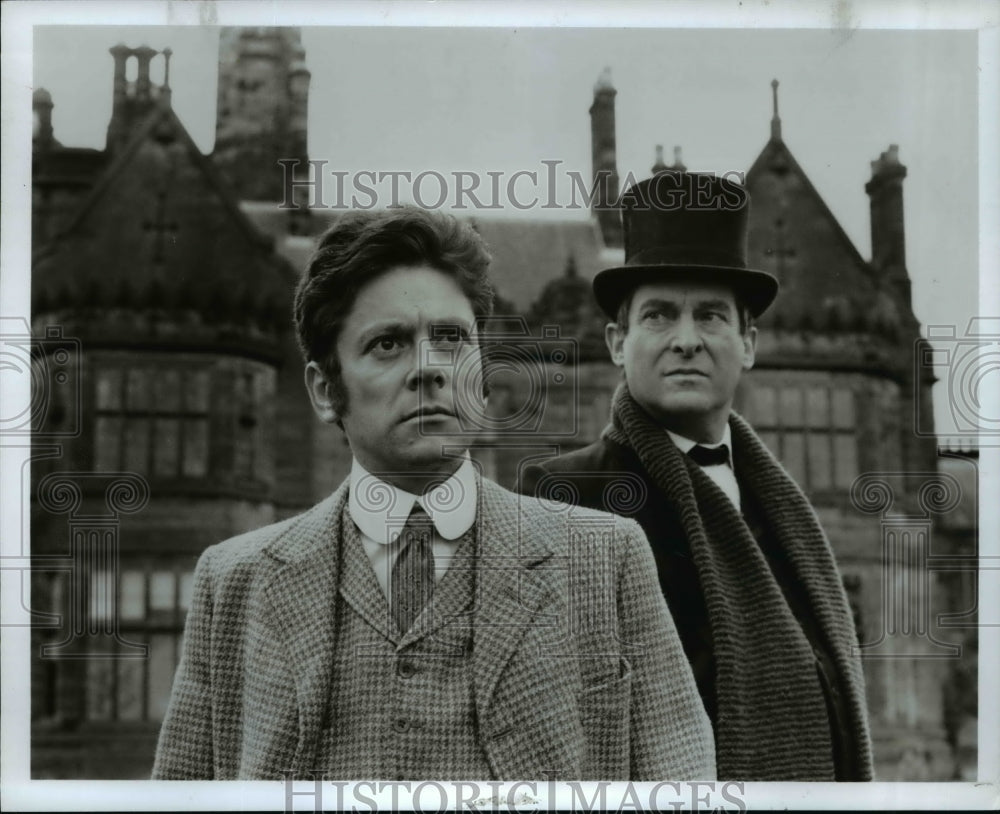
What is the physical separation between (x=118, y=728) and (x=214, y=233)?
2065 mm

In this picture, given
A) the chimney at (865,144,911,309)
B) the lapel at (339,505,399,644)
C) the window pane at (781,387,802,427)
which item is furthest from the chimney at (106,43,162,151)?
the chimney at (865,144,911,309)

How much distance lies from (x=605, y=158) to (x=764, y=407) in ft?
4.06

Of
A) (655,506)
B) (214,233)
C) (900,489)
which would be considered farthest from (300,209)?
(900,489)

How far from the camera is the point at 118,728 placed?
18.0 ft

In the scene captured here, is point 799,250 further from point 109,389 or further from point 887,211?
point 109,389

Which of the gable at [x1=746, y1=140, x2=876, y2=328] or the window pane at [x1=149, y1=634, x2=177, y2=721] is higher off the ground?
the gable at [x1=746, y1=140, x2=876, y2=328]

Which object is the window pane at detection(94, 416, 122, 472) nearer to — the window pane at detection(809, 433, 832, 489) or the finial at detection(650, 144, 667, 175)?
the finial at detection(650, 144, 667, 175)

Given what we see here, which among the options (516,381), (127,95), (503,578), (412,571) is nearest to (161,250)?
(127,95)

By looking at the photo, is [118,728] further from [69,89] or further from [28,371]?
[69,89]

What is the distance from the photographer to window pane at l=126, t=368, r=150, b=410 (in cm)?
563

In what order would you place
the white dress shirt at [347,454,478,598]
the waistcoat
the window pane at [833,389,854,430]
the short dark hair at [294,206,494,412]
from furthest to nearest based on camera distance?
the window pane at [833,389,854,430]
the short dark hair at [294,206,494,412]
the white dress shirt at [347,454,478,598]
the waistcoat

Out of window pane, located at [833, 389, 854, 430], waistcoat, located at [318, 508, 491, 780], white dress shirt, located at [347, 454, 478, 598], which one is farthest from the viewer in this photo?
window pane, located at [833, 389, 854, 430]

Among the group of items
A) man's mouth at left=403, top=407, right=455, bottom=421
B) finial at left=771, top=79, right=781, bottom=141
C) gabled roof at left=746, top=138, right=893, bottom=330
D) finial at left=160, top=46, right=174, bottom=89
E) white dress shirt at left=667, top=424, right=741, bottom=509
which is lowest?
white dress shirt at left=667, top=424, right=741, bottom=509

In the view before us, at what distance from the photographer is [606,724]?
5.22 meters
